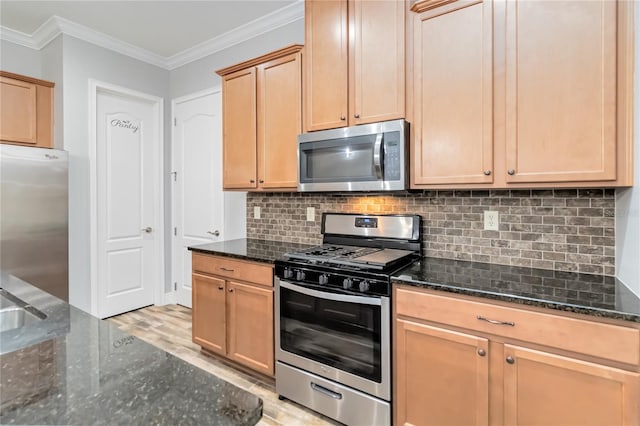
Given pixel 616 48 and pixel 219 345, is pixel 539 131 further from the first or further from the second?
pixel 219 345

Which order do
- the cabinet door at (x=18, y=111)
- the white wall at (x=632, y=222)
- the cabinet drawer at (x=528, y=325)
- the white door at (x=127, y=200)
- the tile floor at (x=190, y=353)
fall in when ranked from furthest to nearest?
the white door at (x=127, y=200), the cabinet door at (x=18, y=111), the tile floor at (x=190, y=353), the white wall at (x=632, y=222), the cabinet drawer at (x=528, y=325)

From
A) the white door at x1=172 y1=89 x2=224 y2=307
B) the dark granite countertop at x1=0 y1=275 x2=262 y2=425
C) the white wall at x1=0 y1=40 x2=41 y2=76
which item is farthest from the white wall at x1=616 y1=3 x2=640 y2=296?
the white wall at x1=0 y1=40 x2=41 y2=76

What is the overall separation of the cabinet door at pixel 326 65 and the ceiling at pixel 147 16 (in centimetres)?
72

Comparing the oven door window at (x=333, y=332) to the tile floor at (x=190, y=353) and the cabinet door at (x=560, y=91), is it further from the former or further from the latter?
the cabinet door at (x=560, y=91)

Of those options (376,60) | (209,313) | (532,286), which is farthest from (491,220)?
(209,313)

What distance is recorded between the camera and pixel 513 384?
1.44m

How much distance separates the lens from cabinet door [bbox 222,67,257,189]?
2719mm

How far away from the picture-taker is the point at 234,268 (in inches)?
95.3

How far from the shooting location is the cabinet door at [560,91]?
1490mm

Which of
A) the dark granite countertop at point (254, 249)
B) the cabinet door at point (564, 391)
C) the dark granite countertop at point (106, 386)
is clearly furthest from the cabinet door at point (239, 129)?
the cabinet door at point (564, 391)

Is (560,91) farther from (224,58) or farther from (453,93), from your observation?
(224,58)

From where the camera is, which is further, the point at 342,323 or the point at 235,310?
the point at 235,310

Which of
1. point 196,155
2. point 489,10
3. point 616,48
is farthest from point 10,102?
point 616,48

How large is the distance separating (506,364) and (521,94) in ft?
4.09
